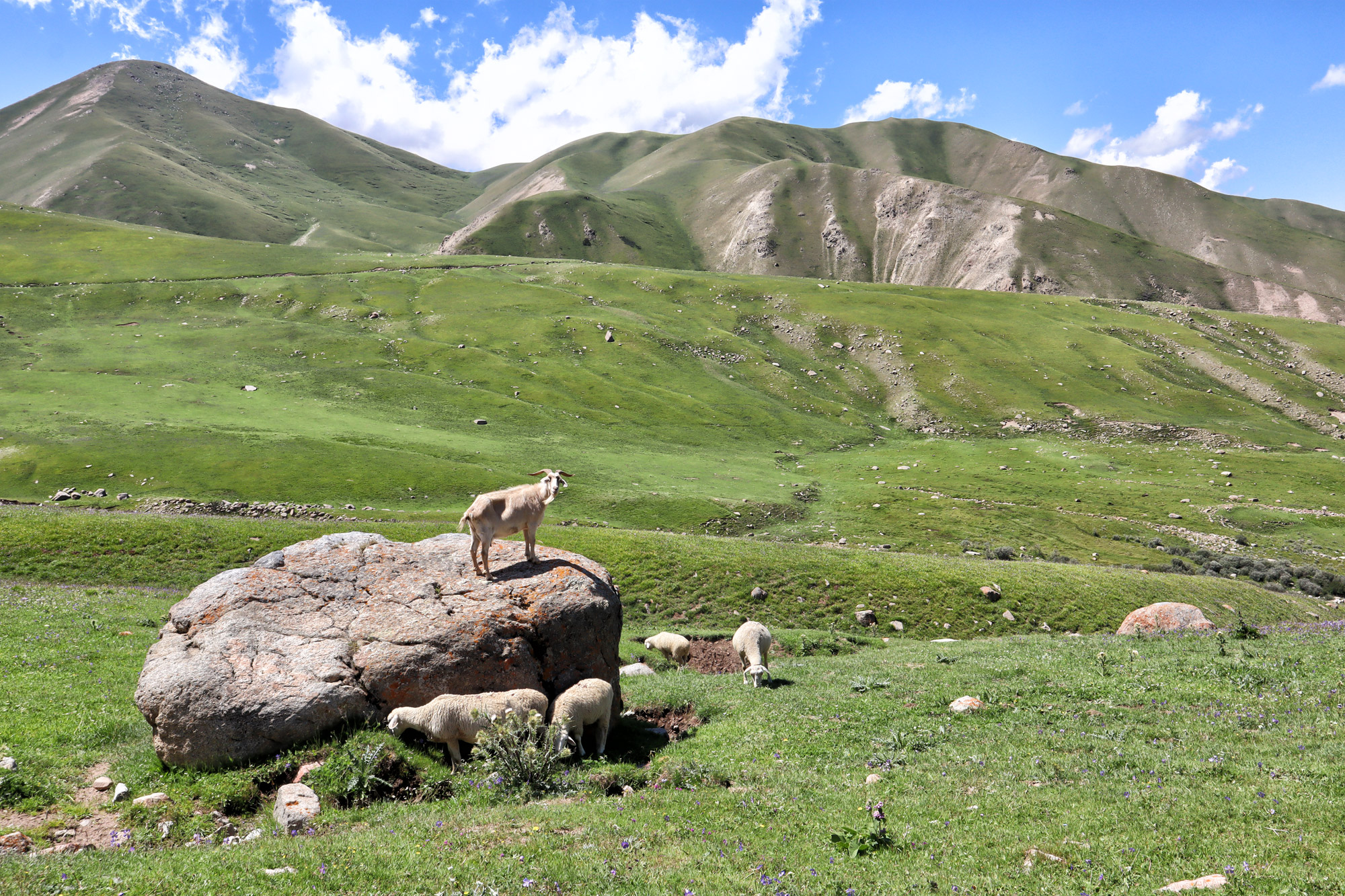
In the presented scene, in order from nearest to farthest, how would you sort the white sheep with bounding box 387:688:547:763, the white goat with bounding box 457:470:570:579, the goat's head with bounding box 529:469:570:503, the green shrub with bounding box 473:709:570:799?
the green shrub with bounding box 473:709:570:799
the white sheep with bounding box 387:688:547:763
the white goat with bounding box 457:470:570:579
the goat's head with bounding box 529:469:570:503

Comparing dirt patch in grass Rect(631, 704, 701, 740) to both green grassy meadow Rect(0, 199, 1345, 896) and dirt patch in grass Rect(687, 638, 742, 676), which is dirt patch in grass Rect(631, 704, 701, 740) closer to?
green grassy meadow Rect(0, 199, 1345, 896)

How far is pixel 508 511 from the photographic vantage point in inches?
650

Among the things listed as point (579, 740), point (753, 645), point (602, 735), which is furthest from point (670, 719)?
point (753, 645)

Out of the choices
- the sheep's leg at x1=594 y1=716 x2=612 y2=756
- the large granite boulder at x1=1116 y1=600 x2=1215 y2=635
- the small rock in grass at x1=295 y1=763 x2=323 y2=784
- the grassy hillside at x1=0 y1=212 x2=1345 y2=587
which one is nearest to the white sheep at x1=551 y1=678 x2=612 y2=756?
the sheep's leg at x1=594 y1=716 x2=612 y2=756

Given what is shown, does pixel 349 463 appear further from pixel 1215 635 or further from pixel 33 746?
pixel 1215 635

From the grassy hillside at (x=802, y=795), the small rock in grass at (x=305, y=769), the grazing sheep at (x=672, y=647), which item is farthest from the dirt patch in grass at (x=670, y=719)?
the grazing sheep at (x=672, y=647)

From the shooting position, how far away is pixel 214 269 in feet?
394

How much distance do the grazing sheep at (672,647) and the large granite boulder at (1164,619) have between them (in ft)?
60.1

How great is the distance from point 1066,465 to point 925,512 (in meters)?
29.6

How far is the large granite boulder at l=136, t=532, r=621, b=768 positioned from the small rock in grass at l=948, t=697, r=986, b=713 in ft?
28.6

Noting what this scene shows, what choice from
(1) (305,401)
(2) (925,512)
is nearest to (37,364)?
(1) (305,401)

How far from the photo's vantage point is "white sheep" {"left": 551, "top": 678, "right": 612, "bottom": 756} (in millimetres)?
14387

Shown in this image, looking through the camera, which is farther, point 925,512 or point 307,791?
point 925,512

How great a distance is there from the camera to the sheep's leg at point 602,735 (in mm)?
15078
